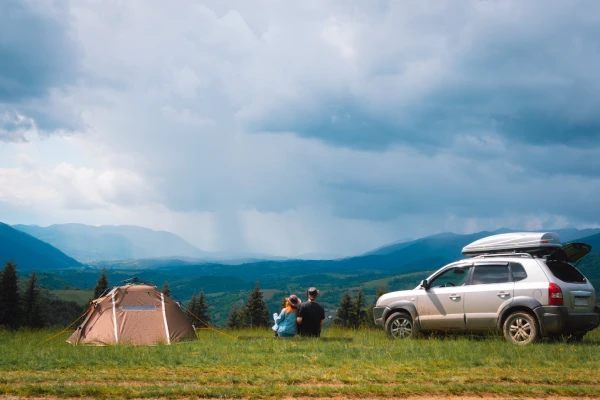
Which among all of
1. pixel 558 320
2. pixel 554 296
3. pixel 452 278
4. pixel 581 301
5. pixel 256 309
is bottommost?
pixel 256 309

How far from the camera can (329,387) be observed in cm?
833

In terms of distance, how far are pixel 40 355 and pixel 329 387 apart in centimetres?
695

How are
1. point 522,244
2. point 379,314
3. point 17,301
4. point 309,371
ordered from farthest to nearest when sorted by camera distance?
point 17,301
point 379,314
point 522,244
point 309,371

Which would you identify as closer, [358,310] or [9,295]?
[9,295]

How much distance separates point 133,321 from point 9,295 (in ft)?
186

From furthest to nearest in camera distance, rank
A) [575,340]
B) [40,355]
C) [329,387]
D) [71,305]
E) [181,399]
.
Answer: [71,305] < [575,340] < [40,355] < [329,387] < [181,399]

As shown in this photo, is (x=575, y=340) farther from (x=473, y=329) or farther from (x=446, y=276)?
(x=446, y=276)

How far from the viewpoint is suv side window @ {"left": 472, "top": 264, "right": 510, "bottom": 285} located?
558 inches

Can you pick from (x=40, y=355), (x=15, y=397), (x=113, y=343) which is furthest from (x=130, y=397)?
(x=113, y=343)

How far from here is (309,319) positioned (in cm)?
1574

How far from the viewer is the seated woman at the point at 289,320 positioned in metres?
15.9

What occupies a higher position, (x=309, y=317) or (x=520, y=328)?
(x=309, y=317)

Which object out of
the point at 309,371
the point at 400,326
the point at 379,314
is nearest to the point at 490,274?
the point at 400,326

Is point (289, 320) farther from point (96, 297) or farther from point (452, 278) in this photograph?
point (96, 297)
